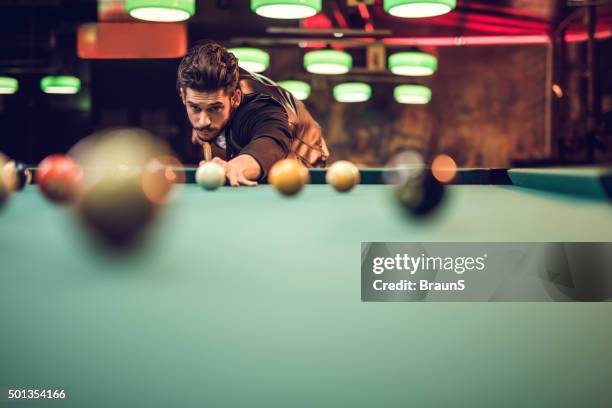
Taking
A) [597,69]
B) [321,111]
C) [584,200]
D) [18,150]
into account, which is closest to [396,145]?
[321,111]

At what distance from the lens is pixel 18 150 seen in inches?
374

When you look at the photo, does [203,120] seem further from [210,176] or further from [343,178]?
[343,178]

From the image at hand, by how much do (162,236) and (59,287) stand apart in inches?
12.1

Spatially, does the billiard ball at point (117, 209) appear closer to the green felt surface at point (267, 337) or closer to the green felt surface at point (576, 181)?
the green felt surface at point (267, 337)

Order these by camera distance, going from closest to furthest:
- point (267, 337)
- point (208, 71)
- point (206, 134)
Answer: point (267, 337) < point (208, 71) < point (206, 134)

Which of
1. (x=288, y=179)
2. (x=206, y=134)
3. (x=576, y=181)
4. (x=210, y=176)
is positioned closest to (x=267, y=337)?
(x=576, y=181)

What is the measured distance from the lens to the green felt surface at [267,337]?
668 mm

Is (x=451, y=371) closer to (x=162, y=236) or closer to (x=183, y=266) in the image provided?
(x=183, y=266)

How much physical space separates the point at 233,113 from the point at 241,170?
27.2 inches

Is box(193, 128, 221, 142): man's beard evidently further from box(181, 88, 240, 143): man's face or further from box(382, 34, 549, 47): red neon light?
box(382, 34, 549, 47): red neon light

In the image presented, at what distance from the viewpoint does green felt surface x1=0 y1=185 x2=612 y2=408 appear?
2.19 ft

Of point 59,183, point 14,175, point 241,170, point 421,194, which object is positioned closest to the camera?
point 421,194

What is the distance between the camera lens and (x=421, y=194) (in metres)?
1.63

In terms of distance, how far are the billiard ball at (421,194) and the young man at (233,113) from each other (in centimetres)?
89
